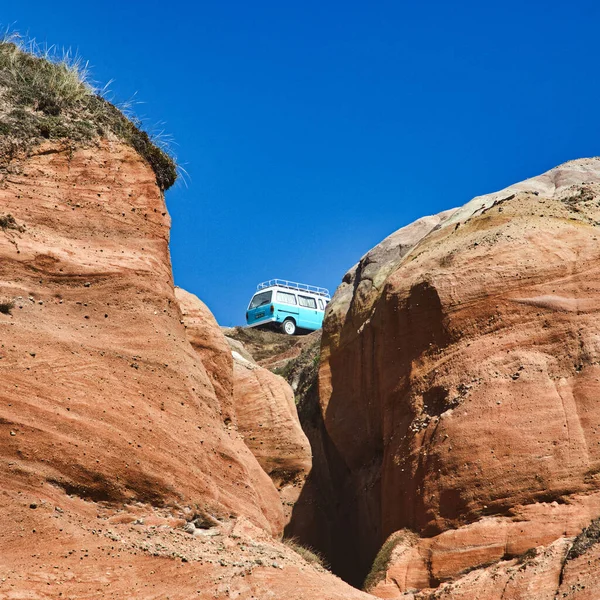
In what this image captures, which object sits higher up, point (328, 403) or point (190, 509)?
point (328, 403)

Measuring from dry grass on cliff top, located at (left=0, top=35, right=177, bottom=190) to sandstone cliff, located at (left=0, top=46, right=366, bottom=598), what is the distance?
34 millimetres

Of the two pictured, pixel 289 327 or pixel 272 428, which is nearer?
pixel 272 428

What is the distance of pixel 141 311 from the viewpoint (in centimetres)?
1479

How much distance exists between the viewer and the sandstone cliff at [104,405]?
11906 mm

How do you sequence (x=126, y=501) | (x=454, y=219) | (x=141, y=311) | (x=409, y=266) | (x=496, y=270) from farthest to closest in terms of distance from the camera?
(x=454, y=219), (x=409, y=266), (x=496, y=270), (x=141, y=311), (x=126, y=501)

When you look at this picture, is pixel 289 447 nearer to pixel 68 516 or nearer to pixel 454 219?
pixel 454 219

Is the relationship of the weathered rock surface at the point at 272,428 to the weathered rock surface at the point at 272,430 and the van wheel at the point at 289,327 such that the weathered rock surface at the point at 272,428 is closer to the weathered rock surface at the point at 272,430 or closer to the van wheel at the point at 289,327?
the weathered rock surface at the point at 272,430

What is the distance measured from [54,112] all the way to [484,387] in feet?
26.7

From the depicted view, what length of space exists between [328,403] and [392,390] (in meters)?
4.67

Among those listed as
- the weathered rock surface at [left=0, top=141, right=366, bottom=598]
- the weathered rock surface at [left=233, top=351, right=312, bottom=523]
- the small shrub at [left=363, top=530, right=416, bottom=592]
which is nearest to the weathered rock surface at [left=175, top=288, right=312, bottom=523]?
the weathered rock surface at [left=233, top=351, right=312, bottom=523]

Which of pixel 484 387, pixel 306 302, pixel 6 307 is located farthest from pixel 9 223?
pixel 306 302

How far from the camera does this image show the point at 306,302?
48562mm

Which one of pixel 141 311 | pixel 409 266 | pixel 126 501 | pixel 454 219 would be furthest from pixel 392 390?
pixel 126 501

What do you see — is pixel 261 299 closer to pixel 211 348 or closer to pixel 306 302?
pixel 306 302
